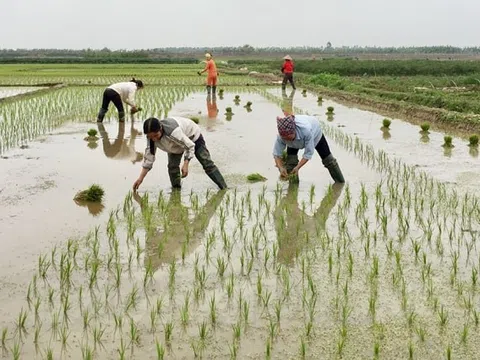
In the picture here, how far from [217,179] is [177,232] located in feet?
4.89

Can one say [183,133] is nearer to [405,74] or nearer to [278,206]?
[278,206]

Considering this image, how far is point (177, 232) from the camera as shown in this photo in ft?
16.4

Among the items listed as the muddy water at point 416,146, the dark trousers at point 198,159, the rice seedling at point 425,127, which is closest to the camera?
the dark trousers at point 198,159

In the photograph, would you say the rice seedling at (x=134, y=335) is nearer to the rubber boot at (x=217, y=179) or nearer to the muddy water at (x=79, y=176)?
the muddy water at (x=79, y=176)

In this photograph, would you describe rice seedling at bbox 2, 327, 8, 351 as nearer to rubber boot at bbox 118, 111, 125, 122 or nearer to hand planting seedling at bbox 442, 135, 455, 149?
hand planting seedling at bbox 442, 135, 455, 149

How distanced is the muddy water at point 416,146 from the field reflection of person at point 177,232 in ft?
9.20

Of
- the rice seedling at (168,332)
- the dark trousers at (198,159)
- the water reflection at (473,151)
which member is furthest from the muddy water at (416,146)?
the rice seedling at (168,332)

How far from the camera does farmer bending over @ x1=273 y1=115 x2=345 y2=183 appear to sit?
589 centimetres

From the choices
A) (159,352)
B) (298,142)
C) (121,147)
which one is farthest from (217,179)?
(159,352)

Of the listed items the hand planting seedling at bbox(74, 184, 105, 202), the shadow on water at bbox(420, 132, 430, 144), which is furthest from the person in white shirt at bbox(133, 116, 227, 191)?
the shadow on water at bbox(420, 132, 430, 144)

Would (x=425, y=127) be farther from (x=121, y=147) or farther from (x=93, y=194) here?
(x=93, y=194)

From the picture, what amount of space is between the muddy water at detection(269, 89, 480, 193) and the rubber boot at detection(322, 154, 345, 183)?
1159 millimetres

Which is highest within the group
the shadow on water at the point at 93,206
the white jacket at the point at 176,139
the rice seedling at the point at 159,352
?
the white jacket at the point at 176,139

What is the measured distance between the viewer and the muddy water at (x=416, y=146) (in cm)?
707
